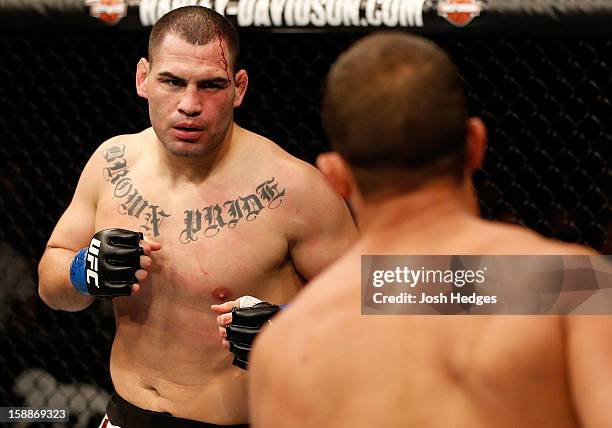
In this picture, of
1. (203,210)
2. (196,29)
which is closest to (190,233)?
(203,210)

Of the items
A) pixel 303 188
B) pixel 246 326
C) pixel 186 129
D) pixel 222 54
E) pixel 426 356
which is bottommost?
pixel 246 326

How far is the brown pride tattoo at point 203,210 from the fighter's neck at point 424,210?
959 mm

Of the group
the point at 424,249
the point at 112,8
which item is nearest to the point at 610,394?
the point at 424,249

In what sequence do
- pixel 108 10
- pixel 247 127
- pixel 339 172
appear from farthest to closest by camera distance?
pixel 247 127
pixel 108 10
pixel 339 172

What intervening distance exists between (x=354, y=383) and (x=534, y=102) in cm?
186

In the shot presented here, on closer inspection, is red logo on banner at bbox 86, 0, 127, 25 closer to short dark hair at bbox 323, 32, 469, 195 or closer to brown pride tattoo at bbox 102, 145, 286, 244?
brown pride tattoo at bbox 102, 145, 286, 244

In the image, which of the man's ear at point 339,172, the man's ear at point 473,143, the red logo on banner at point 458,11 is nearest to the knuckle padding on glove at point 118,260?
the red logo on banner at point 458,11

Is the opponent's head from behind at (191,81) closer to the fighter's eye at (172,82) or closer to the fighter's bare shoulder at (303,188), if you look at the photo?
the fighter's eye at (172,82)

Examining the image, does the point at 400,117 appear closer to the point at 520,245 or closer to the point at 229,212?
the point at 520,245

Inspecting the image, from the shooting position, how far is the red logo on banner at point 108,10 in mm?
2432

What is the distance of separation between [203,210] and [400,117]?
1096mm

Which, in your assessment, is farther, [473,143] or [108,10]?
[108,10]

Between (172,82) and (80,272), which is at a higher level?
(172,82)

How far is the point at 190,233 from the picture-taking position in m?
2.02
